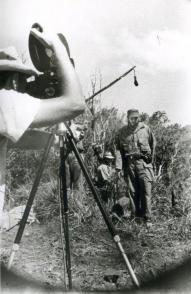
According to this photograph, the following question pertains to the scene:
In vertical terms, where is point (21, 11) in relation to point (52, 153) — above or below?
above

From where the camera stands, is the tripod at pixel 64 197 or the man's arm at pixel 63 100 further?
the tripod at pixel 64 197

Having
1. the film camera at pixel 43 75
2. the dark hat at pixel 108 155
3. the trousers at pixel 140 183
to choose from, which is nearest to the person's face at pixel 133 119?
the trousers at pixel 140 183

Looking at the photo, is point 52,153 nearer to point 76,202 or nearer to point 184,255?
point 76,202

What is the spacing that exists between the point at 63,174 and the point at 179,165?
9.75ft

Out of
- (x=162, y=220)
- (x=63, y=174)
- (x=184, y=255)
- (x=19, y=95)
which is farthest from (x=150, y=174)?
(x=19, y=95)

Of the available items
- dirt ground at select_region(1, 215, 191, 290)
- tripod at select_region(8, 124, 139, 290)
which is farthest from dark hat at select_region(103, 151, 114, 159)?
tripod at select_region(8, 124, 139, 290)

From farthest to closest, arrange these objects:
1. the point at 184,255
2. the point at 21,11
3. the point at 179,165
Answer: the point at 179,165
the point at 184,255
the point at 21,11

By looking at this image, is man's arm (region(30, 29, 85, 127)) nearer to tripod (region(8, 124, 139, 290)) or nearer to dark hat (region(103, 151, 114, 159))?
tripod (region(8, 124, 139, 290))

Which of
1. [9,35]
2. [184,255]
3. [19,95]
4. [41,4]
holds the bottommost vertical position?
[184,255]

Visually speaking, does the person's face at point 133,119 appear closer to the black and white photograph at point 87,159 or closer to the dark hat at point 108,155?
the black and white photograph at point 87,159

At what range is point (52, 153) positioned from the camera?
3473 millimetres

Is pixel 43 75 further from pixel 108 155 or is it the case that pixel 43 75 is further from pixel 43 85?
pixel 108 155

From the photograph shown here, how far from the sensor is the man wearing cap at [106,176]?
15.3ft

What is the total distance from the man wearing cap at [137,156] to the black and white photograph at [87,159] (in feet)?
0.04
